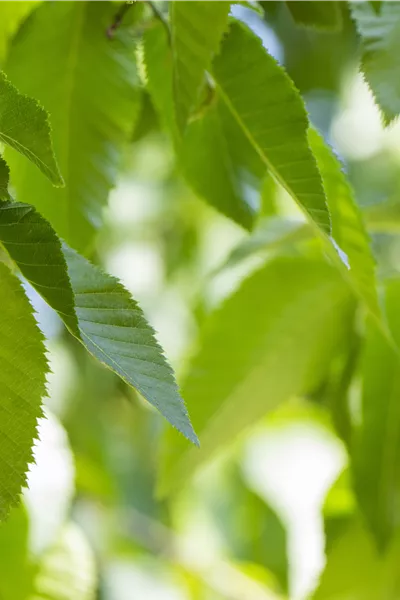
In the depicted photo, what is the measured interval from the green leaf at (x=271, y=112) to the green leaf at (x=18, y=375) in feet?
0.44

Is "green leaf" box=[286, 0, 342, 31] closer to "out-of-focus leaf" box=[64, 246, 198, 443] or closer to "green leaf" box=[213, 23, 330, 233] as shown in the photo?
"green leaf" box=[213, 23, 330, 233]

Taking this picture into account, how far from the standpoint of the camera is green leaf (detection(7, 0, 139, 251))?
0.44m

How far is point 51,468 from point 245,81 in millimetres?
326

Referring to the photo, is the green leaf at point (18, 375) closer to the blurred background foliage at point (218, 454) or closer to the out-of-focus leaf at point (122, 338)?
the out-of-focus leaf at point (122, 338)

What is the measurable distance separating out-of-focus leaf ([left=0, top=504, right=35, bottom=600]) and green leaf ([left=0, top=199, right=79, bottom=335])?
Result: 27 centimetres

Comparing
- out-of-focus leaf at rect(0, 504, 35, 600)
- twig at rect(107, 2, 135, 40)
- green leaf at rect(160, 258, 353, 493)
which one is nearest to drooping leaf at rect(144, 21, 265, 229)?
twig at rect(107, 2, 135, 40)

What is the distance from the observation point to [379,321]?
46cm

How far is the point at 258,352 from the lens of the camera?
591mm

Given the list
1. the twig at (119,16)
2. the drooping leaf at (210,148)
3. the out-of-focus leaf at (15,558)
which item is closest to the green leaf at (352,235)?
the drooping leaf at (210,148)

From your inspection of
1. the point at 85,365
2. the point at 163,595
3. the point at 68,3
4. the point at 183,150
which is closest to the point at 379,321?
the point at 183,150

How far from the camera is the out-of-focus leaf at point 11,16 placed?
1.39 feet

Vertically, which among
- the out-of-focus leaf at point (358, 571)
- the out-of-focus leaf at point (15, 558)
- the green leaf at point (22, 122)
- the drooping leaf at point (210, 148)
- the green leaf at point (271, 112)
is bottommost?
the out-of-focus leaf at point (15, 558)

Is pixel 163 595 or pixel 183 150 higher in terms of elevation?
pixel 183 150

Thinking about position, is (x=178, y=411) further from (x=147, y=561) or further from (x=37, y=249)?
(x=147, y=561)
